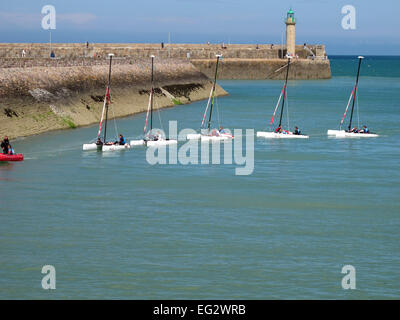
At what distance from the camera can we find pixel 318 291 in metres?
24.4

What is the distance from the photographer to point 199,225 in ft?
104

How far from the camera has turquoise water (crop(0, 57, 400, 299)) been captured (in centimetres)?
2497

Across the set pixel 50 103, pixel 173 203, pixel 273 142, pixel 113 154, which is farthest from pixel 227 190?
pixel 50 103

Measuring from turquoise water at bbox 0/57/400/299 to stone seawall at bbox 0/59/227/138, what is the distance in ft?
22.1

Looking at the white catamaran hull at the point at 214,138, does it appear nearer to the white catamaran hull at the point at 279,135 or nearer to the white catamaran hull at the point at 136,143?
the white catamaran hull at the point at 279,135

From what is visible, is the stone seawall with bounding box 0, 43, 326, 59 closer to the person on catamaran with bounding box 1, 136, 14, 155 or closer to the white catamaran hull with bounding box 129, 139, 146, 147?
the white catamaran hull with bounding box 129, 139, 146, 147

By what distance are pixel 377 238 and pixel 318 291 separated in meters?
6.68

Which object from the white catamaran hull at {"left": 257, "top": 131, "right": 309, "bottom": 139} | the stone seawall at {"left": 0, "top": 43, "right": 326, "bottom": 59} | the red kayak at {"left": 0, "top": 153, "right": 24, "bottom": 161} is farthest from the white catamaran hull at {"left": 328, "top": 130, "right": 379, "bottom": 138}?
the stone seawall at {"left": 0, "top": 43, "right": 326, "bottom": 59}

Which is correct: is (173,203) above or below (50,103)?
below

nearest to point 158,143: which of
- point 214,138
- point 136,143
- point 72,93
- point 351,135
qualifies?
point 136,143

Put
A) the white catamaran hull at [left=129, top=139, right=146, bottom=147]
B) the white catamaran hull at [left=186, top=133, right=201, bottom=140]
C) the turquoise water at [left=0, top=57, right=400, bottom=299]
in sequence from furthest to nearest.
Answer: the white catamaran hull at [left=186, top=133, right=201, bottom=140] → the white catamaran hull at [left=129, top=139, right=146, bottom=147] → the turquoise water at [left=0, top=57, right=400, bottom=299]

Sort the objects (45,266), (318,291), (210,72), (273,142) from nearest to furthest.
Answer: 1. (318,291)
2. (45,266)
3. (273,142)
4. (210,72)

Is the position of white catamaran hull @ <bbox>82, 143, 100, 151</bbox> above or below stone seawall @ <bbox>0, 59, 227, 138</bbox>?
below
